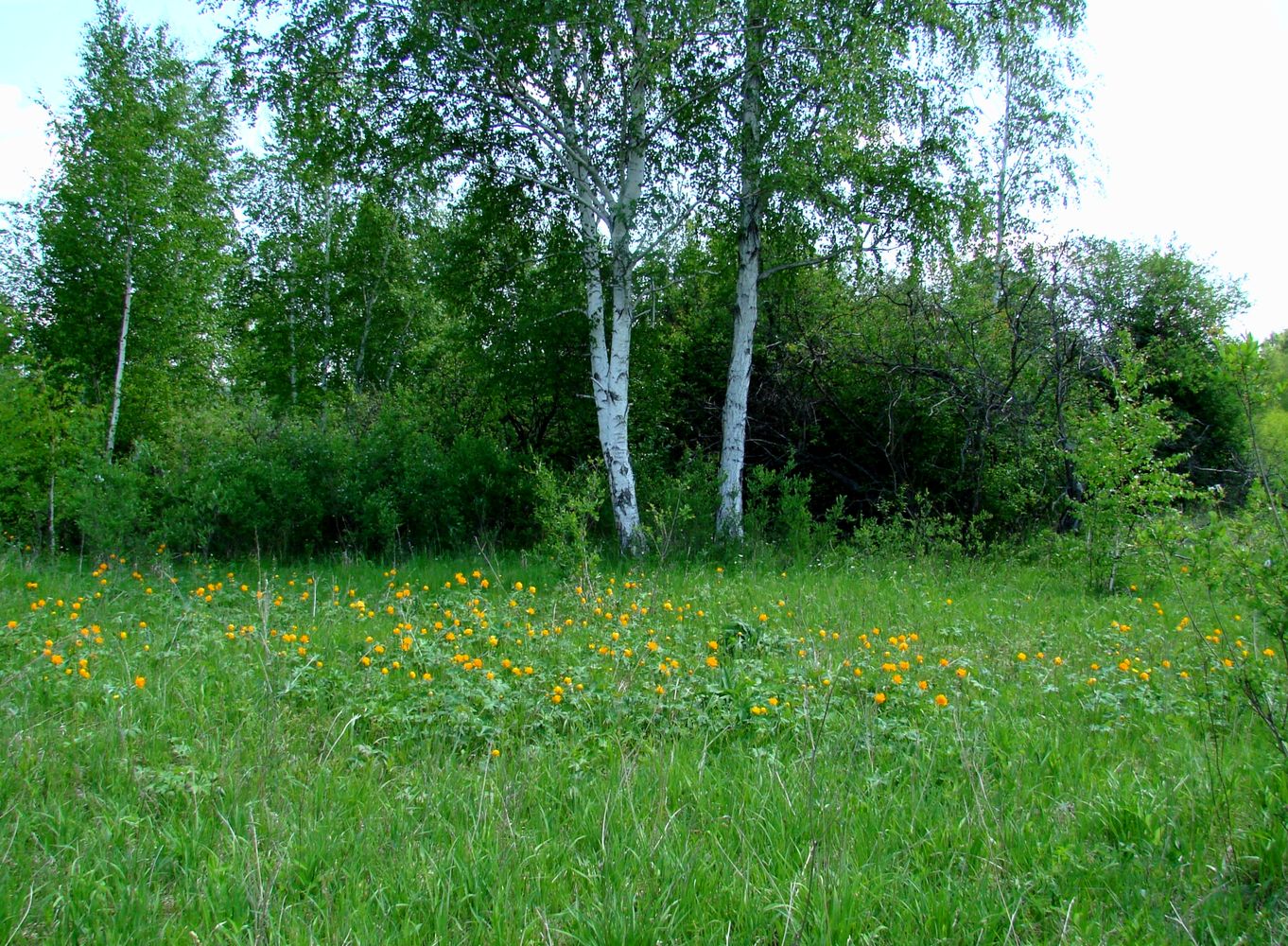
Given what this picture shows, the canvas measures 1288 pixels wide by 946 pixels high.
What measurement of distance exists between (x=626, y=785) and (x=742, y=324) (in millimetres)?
7384

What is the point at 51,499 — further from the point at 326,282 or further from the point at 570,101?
the point at 326,282

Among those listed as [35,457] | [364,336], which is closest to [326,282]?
[364,336]

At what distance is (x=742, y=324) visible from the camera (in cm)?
939

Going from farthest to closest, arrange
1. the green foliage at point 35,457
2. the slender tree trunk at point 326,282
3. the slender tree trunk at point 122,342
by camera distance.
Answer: the slender tree trunk at point 326,282 → the slender tree trunk at point 122,342 → the green foliage at point 35,457

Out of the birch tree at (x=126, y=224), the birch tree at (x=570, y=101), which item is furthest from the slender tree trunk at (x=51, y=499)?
the birch tree at (x=570, y=101)

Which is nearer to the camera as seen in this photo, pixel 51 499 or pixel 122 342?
pixel 51 499

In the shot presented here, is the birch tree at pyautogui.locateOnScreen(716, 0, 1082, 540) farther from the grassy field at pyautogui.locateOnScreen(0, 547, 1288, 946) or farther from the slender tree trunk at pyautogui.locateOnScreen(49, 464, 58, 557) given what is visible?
the slender tree trunk at pyautogui.locateOnScreen(49, 464, 58, 557)

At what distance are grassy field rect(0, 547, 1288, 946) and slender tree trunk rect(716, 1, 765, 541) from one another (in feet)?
14.5

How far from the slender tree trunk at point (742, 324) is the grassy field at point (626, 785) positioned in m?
4.41

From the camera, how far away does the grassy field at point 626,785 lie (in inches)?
83.5

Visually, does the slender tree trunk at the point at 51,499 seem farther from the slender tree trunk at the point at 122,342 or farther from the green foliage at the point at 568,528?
the green foliage at the point at 568,528

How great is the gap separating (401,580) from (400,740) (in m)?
4.33

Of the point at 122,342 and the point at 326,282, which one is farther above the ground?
the point at 326,282

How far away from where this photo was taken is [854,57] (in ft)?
25.5
